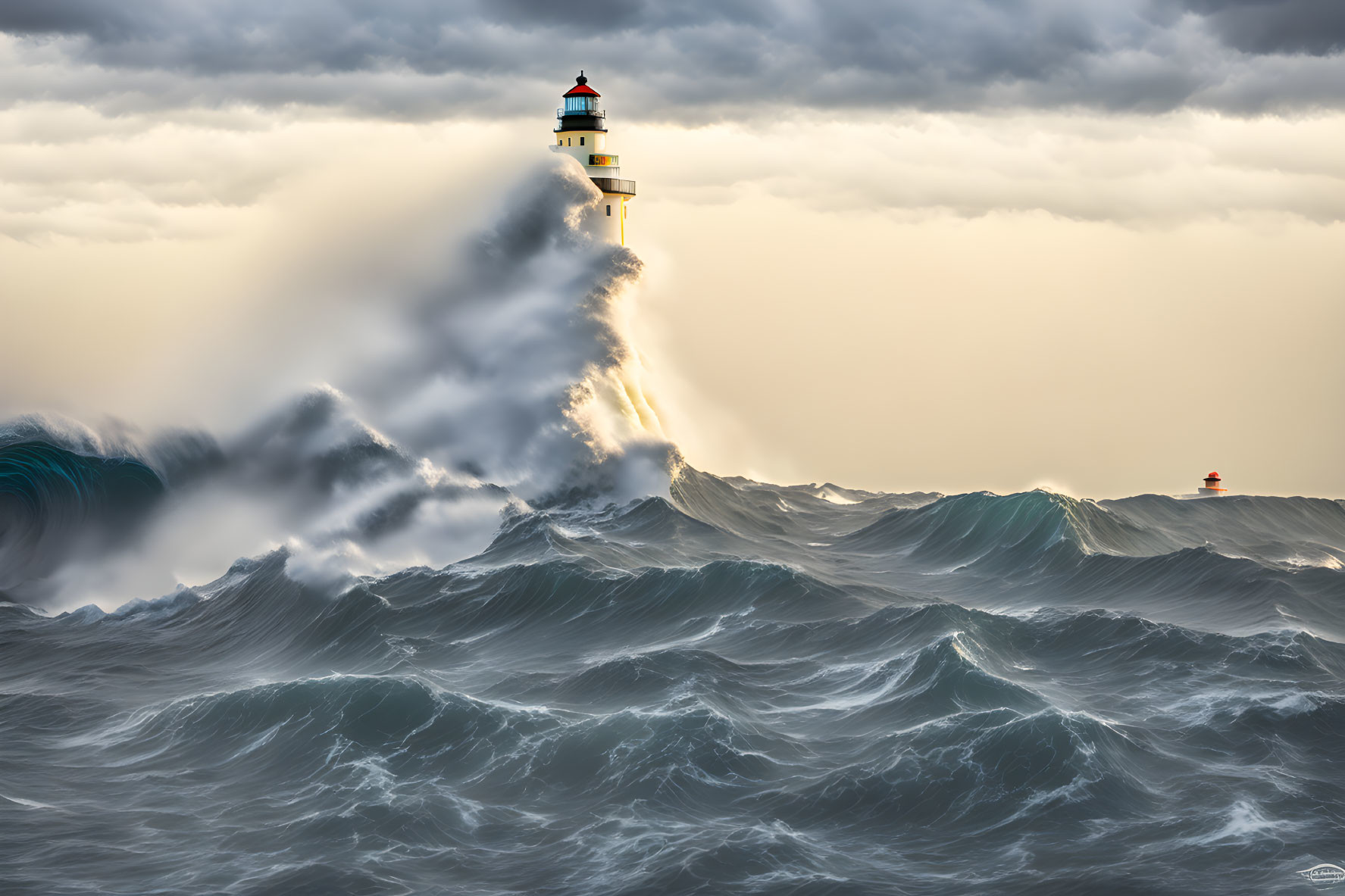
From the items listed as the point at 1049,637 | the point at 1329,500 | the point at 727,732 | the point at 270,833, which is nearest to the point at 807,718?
the point at 727,732

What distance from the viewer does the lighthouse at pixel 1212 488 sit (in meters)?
51.3

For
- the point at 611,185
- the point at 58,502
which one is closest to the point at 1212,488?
the point at 611,185

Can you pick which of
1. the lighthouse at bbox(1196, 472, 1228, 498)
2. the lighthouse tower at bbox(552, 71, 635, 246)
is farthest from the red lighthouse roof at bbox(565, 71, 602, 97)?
the lighthouse at bbox(1196, 472, 1228, 498)

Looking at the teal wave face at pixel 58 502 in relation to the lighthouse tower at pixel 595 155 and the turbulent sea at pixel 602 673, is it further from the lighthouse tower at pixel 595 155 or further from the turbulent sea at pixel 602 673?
the lighthouse tower at pixel 595 155

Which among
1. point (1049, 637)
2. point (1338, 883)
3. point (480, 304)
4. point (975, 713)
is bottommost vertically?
point (1338, 883)

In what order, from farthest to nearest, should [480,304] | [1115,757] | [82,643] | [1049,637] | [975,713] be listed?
[480,304] < [82,643] < [1049,637] < [975,713] < [1115,757]

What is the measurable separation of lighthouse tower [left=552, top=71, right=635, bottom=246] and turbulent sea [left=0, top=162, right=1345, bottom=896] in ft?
15.5

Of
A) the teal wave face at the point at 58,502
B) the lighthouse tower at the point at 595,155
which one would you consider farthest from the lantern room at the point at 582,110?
the teal wave face at the point at 58,502

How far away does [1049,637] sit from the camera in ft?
91.8

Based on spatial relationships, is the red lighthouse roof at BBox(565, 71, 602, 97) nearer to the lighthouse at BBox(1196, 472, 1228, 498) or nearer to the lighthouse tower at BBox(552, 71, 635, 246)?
the lighthouse tower at BBox(552, 71, 635, 246)

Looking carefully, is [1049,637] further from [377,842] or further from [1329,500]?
[1329,500]

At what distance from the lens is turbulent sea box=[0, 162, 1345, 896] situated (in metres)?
18.5

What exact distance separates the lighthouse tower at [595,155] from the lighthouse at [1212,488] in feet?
80.2

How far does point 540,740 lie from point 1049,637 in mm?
11627
